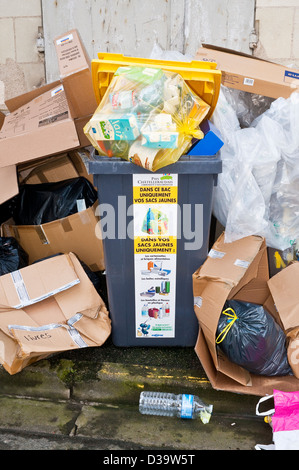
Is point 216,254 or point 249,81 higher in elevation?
point 249,81

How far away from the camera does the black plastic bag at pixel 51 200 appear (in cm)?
274

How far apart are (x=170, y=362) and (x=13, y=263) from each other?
1034 millimetres

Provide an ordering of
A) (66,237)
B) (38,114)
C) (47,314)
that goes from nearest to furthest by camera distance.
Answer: (47,314)
(38,114)
(66,237)

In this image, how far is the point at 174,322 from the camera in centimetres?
237

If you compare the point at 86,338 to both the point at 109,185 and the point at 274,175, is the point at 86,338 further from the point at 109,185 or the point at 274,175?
the point at 274,175

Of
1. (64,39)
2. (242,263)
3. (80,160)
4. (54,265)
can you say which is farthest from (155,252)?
(64,39)

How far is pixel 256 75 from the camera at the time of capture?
2477 mm

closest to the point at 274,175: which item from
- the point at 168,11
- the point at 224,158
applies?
the point at 224,158

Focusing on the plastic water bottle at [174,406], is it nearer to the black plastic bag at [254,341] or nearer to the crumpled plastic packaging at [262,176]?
the black plastic bag at [254,341]

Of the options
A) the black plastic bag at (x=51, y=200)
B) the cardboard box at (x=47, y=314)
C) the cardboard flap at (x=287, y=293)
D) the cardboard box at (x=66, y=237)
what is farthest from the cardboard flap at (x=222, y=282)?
the black plastic bag at (x=51, y=200)

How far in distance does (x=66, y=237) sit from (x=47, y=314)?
1.82 ft

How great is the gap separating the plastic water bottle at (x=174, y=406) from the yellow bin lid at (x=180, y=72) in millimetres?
1380

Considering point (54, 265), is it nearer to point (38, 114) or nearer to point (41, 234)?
point (41, 234)

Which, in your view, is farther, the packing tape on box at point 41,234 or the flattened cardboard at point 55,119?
the packing tape on box at point 41,234
